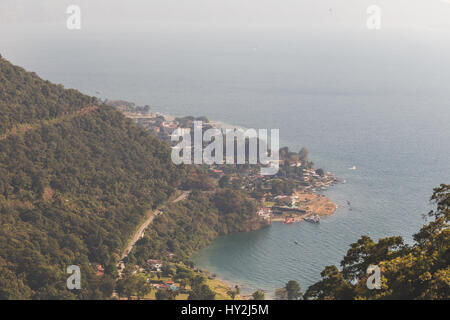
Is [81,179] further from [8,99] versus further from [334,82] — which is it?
[334,82]

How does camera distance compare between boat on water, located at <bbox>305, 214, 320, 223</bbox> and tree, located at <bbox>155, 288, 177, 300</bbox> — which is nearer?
tree, located at <bbox>155, 288, 177, 300</bbox>

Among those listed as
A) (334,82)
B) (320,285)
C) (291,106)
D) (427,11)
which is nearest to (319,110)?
(291,106)

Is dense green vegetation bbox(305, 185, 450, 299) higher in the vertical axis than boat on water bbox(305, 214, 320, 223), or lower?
lower

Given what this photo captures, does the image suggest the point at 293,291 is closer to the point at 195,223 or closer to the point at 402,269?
the point at 195,223

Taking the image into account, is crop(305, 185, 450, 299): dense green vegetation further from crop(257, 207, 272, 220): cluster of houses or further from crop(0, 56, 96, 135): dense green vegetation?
crop(0, 56, 96, 135): dense green vegetation

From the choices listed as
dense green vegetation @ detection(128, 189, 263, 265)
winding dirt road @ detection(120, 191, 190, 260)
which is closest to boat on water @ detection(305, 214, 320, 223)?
dense green vegetation @ detection(128, 189, 263, 265)

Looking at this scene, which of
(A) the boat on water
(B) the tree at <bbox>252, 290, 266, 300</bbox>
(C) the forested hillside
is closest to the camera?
(C) the forested hillside

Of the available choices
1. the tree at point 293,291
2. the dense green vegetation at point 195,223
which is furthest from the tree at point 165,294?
the tree at point 293,291

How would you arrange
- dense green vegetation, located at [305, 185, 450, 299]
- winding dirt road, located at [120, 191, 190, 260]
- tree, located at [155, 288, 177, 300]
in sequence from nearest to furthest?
dense green vegetation, located at [305, 185, 450, 299]
tree, located at [155, 288, 177, 300]
winding dirt road, located at [120, 191, 190, 260]
